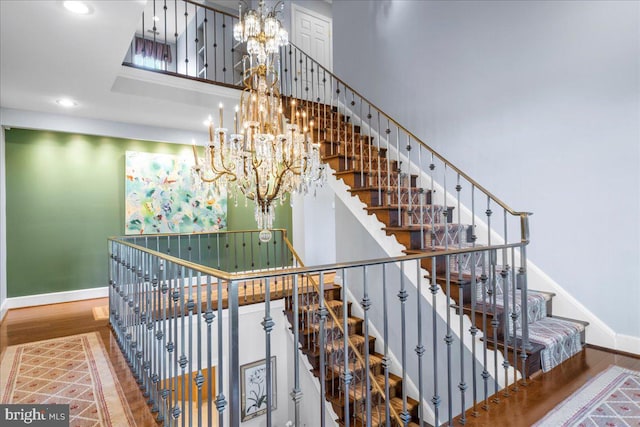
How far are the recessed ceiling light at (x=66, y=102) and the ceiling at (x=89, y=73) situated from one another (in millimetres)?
65

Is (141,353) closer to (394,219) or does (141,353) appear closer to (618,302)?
(394,219)

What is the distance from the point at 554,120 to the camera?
3480 millimetres

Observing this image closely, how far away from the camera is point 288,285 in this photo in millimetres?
5531

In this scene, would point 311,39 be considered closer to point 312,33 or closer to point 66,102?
point 312,33

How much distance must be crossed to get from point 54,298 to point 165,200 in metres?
2.16

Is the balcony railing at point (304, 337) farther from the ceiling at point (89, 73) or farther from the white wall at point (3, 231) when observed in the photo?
the ceiling at point (89, 73)

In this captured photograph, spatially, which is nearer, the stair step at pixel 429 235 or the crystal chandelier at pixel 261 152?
the crystal chandelier at pixel 261 152

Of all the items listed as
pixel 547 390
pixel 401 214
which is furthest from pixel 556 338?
pixel 401 214

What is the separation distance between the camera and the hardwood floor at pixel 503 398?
2141 millimetres

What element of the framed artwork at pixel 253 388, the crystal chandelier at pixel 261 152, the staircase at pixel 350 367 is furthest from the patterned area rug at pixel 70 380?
the framed artwork at pixel 253 388

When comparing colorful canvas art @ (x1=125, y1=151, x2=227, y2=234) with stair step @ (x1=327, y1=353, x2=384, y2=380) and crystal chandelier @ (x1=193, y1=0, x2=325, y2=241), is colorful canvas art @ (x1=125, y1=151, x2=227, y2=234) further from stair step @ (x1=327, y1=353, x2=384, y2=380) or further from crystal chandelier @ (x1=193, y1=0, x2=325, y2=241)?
stair step @ (x1=327, y1=353, x2=384, y2=380)

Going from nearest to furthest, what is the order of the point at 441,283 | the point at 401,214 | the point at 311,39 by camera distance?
the point at 441,283 < the point at 401,214 < the point at 311,39

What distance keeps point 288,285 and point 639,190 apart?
4.27 metres

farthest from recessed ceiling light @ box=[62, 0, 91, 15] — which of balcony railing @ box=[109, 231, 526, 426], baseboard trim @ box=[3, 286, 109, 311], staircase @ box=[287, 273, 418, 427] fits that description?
baseboard trim @ box=[3, 286, 109, 311]
